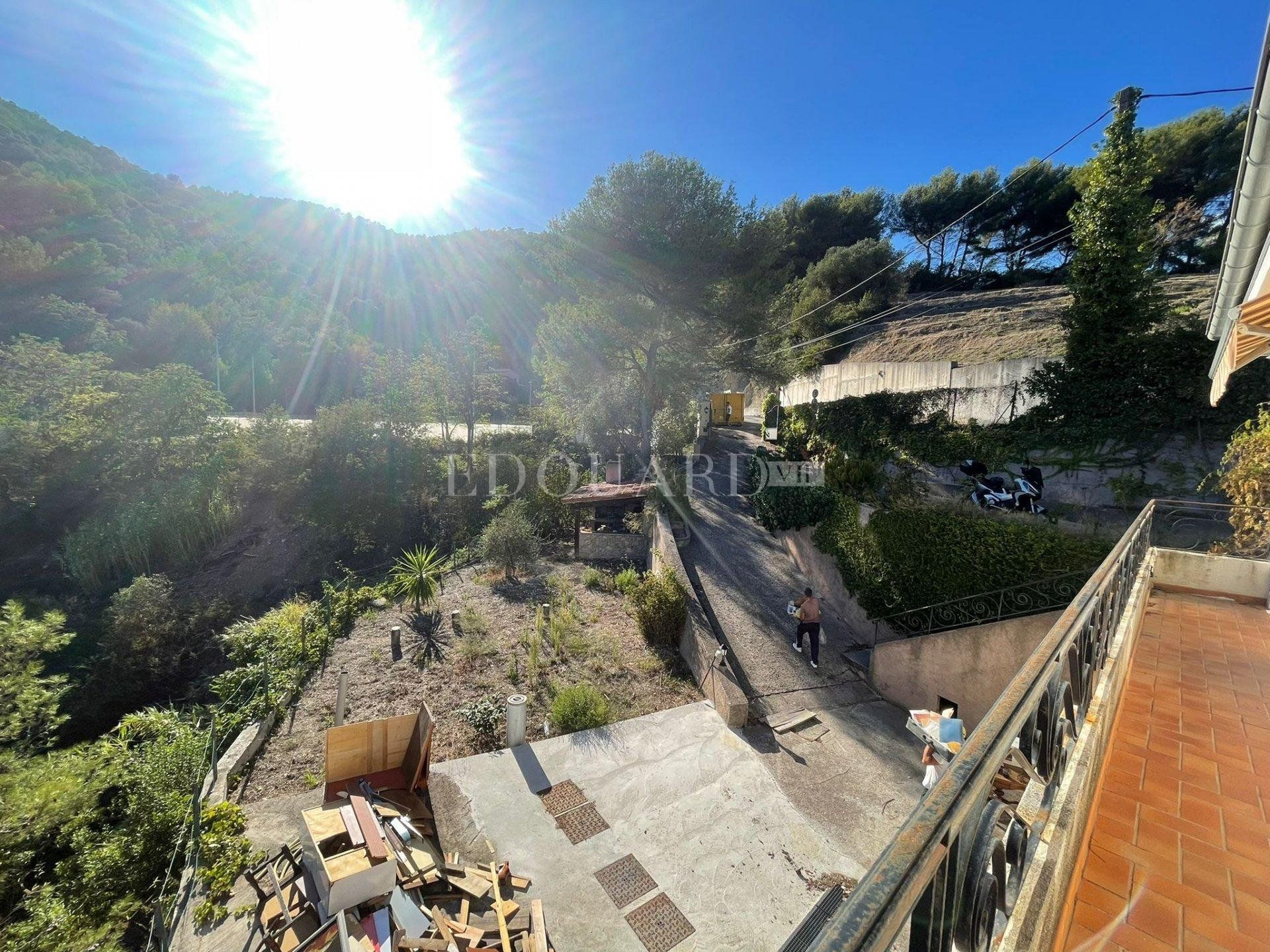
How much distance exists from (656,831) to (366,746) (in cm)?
323

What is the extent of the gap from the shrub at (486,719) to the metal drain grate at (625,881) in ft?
7.50

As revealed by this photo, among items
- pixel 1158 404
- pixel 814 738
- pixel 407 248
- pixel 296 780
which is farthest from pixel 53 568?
pixel 407 248

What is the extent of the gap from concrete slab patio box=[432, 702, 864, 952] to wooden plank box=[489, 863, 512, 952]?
30cm

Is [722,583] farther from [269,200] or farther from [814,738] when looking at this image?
[269,200]

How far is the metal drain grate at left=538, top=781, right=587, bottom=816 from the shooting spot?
4716 mm

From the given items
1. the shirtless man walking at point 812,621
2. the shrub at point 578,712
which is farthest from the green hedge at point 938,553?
the shrub at point 578,712

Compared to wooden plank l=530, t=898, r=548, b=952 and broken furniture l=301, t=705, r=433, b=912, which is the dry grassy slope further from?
broken furniture l=301, t=705, r=433, b=912

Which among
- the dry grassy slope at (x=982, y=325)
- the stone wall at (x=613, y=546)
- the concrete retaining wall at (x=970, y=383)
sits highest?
the dry grassy slope at (x=982, y=325)

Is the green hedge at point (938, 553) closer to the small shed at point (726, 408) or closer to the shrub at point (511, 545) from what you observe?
the shrub at point (511, 545)

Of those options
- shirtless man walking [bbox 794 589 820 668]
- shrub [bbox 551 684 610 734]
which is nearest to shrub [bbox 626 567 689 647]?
shirtless man walking [bbox 794 589 820 668]

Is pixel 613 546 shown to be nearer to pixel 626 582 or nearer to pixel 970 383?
pixel 626 582

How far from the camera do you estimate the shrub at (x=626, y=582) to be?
9.83 meters

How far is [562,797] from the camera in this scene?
4855 mm

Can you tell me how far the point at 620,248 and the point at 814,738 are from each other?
40.9 feet
